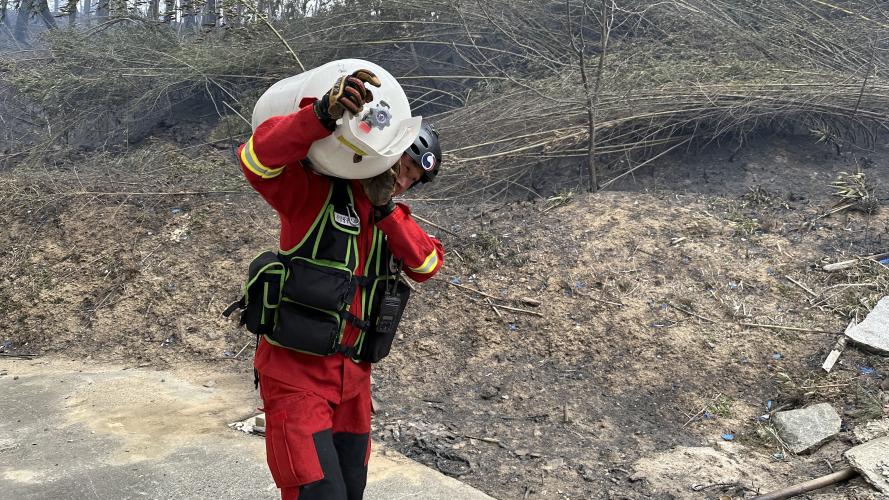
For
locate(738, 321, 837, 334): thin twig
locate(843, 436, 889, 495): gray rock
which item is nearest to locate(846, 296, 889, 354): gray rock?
locate(738, 321, 837, 334): thin twig

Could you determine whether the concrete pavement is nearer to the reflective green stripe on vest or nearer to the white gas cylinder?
the reflective green stripe on vest

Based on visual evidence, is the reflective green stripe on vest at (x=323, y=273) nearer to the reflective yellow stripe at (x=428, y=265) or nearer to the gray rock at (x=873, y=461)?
the reflective yellow stripe at (x=428, y=265)

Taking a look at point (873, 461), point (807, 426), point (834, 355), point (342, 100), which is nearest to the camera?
point (342, 100)

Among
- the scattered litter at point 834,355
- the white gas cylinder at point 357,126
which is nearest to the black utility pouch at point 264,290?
the white gas cylinder at point 357,126

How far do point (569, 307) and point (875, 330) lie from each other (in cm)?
177

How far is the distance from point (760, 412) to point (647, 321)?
3.10ft

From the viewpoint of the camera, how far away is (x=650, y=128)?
6527 millimetres

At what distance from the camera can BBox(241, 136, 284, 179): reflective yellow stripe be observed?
2109 millimetres

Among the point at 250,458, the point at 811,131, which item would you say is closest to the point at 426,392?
the point at 250,458

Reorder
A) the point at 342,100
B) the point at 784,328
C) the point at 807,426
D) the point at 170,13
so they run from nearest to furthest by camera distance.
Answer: the point at 342,100 → the point at 807,426 → the point at 784,328 → the point at 170,13

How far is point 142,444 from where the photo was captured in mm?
3826

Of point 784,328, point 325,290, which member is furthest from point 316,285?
point 784,328

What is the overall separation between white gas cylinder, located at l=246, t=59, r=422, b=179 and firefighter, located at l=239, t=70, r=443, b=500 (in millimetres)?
83

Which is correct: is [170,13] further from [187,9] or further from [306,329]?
[306,329]
